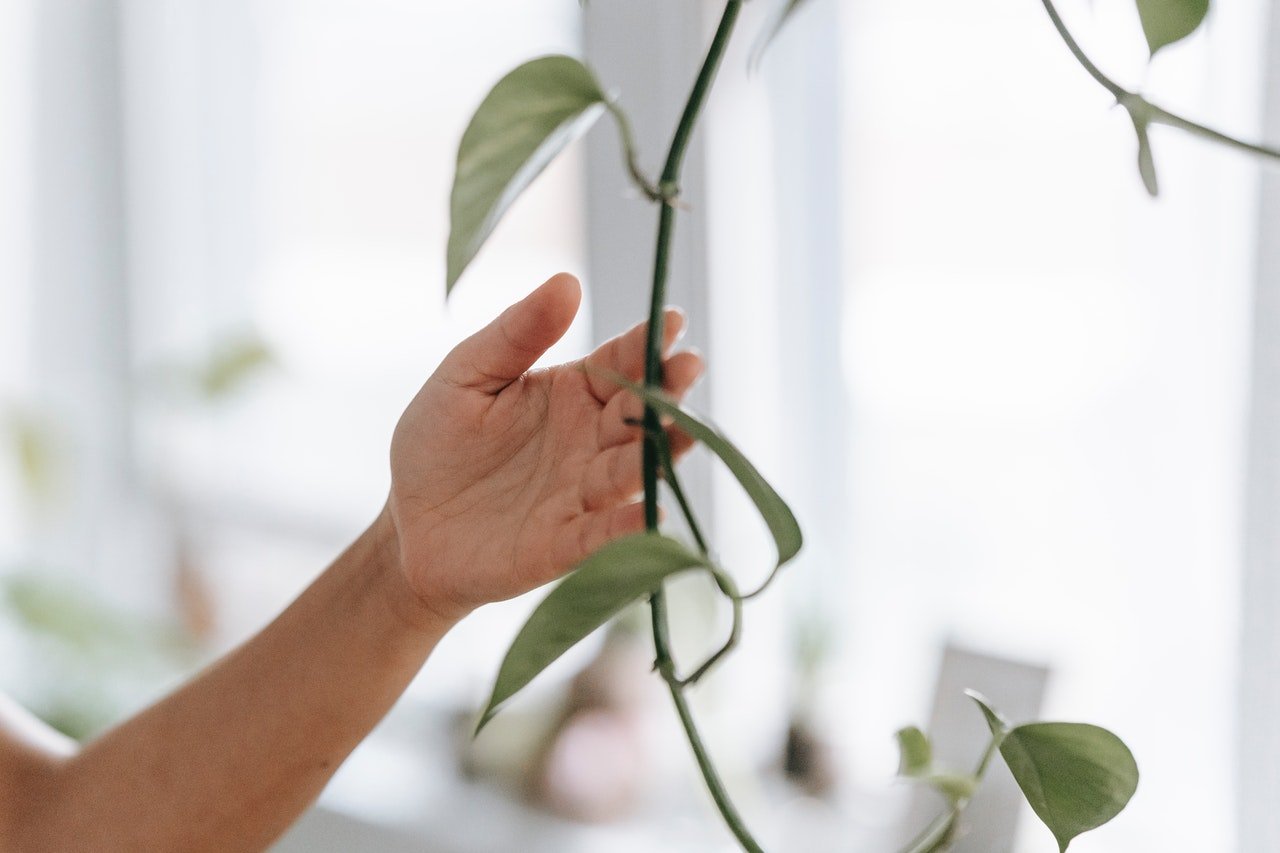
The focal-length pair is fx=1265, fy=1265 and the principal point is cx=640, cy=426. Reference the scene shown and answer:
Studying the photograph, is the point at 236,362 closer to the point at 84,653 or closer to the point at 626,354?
the point at 84,653

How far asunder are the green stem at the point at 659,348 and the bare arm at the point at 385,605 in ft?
0.58

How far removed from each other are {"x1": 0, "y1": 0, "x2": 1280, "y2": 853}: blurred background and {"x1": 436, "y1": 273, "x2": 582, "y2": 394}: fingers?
288mm

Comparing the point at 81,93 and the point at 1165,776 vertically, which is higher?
the point at 81,93

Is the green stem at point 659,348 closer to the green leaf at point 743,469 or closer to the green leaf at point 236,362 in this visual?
the green leaf at point 743,469

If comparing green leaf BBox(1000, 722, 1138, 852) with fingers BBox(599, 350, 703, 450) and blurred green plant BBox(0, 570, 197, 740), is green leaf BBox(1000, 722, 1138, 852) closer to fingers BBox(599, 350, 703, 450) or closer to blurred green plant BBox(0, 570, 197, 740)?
fingers BBox(599, 350, 703, 450)

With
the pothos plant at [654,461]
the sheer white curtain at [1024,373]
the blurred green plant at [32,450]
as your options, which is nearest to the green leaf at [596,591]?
the pothos plant at [654,461]

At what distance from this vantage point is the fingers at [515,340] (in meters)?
0.56

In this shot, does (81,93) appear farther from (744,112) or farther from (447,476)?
(447,476)

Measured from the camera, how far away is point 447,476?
2.12ft

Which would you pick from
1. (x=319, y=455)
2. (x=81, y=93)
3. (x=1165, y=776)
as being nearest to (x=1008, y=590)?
(x=1165, y=776)

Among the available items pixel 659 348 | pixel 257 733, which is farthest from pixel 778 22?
pixel 257 733

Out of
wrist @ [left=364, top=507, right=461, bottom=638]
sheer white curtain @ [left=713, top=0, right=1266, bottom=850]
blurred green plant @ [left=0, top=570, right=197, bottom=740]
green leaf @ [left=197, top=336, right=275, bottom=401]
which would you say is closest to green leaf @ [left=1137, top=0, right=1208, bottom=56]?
wrist @ [left=364, top=507, right=461, bottom=638]

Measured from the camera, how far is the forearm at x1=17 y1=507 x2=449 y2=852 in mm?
726

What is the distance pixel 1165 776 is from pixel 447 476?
2.12 ft
